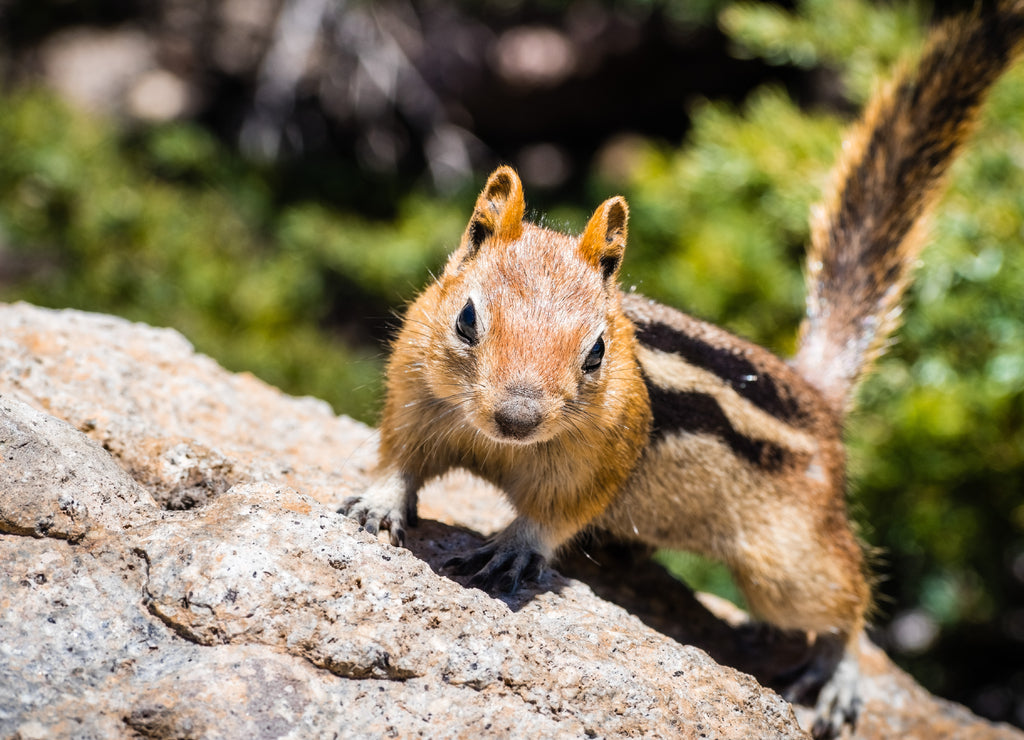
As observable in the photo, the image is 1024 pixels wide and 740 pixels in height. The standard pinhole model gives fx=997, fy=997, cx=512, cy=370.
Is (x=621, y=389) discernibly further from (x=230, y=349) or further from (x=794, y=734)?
(x=230, y=349)

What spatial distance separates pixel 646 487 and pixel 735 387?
17.6 inches

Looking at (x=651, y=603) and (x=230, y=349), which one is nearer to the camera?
(x=651, y=603)

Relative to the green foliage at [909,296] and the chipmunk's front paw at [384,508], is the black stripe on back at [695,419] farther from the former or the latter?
the green foliage at [909,296]

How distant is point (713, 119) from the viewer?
4945 millimetres

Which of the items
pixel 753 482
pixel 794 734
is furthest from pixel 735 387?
pixel 794 734

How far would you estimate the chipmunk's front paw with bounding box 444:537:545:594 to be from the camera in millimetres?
2543

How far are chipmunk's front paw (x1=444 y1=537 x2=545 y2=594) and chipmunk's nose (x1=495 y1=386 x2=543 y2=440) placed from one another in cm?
48

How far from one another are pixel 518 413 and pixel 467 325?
35 centimetres

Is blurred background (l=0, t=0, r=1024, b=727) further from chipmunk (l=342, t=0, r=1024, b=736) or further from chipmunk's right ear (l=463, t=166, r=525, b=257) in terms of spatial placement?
chipmunk's right ear (l=463, t=166, r=525, b=257)

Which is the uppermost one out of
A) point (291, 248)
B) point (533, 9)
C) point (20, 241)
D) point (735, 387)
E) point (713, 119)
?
point (533, 9)

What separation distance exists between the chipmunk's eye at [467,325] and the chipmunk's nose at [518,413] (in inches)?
9.8

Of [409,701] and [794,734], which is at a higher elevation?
[794,734]

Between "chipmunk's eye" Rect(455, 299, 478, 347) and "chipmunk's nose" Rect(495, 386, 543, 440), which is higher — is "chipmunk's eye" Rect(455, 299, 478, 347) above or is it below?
above

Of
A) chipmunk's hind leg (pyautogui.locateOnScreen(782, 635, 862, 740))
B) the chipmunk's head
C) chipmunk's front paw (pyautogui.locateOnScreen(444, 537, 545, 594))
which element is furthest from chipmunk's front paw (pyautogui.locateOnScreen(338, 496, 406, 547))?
chipmunk's hind leg (pyautogui.locateOnScreen(782, 635, 862, 740))
